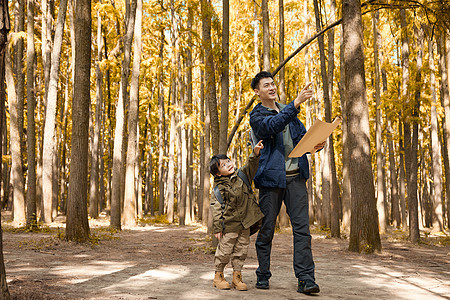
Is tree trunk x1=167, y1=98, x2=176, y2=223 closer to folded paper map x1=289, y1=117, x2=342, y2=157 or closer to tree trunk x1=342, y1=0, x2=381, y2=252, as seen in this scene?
tree trunk x1=342, y1=0, x2=381, y2=252

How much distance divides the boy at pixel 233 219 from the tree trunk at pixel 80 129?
4.93 meters

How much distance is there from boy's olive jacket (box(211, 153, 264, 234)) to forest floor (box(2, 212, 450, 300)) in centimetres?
66

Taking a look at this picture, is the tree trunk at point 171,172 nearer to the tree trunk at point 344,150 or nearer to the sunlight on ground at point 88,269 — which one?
the tree trunk at point 344,150

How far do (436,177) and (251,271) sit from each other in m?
13.3

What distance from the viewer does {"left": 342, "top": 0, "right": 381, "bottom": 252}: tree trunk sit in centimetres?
793

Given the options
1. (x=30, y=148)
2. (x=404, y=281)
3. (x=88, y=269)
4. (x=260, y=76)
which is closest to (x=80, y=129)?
(x=88, y=269)

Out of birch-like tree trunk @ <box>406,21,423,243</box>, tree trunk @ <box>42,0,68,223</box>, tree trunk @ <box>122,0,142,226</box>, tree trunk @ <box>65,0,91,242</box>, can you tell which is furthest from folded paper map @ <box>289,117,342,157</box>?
tree trunk @ <box>42,0,68,223</box>

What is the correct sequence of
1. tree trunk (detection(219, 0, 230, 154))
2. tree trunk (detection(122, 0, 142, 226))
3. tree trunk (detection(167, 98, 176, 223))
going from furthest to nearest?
tree trunk (detection(167, 98, 176, 223)) → tree trunk (detection(122, 0, 142, 226)) → tree trunk (detection(219, 0, 230, 154))

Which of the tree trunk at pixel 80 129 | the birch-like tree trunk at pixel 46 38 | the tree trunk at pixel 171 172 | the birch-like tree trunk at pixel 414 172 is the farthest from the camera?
the tree trunk at pixel 171 172

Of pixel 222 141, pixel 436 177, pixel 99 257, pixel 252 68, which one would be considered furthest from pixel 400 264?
pixel 252 68

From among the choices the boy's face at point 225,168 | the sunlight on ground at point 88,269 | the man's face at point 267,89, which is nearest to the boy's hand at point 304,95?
the man's face at point 267,89

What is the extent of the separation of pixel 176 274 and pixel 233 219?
1442mm

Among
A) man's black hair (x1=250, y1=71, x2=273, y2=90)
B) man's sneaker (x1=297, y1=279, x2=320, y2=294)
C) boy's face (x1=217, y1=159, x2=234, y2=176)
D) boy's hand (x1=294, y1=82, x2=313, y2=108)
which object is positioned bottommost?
man's sneaker (x1=297, y1=279, x2=320, y2=294)

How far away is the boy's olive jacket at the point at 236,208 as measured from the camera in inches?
175
